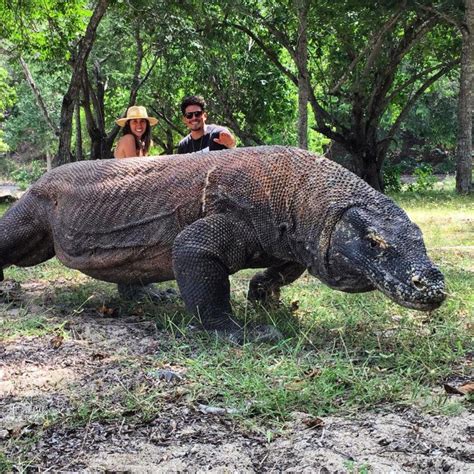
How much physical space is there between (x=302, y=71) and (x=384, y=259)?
1058 centimetres

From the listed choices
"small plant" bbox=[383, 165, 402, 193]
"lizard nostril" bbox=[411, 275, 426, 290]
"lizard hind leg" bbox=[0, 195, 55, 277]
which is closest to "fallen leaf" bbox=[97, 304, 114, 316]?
"lizard hind leg" bbox=[0, 195, 55, 277]

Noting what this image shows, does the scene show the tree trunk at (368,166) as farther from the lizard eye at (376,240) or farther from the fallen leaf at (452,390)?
the fallen leaf at (452,390)

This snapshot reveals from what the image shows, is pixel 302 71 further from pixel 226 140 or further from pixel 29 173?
pixel 29 173

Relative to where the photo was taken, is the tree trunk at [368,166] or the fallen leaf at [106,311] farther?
the tree trunk at [368,166]

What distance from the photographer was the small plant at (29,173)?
35334 millimetres

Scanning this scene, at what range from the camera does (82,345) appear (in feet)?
10.4

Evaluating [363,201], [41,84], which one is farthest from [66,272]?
[41,84]

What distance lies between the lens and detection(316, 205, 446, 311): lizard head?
2.66 metres

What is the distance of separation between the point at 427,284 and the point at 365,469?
3.26 feet

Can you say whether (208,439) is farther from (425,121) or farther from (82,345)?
(425,121)

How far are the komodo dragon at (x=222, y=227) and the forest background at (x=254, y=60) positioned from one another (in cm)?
724

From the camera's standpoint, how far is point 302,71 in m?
12.8

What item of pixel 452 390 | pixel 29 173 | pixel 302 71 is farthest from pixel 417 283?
pixel 29 173

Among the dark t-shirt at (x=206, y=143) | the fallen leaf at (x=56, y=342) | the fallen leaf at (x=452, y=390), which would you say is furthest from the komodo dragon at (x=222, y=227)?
the dark t-shirt at (x=206, y=143)
